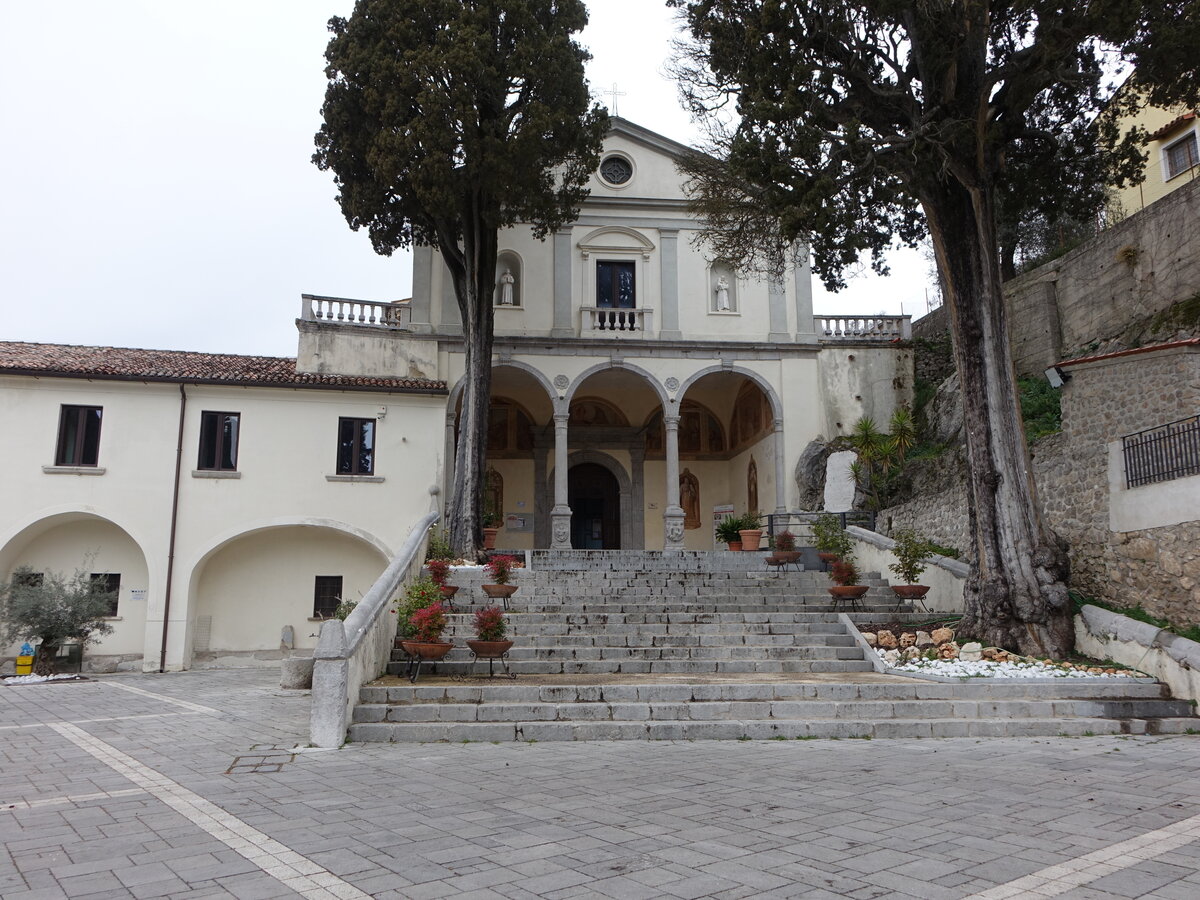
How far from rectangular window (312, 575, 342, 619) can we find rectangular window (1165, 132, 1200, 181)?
23006 mm

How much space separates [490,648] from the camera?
9828 millimetres

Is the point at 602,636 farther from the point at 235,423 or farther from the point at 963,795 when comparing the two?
the point at 235,423

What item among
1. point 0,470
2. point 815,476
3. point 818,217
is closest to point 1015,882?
point 818,217

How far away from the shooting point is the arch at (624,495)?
24.9 meters

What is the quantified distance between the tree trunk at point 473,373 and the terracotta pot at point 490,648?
742cm

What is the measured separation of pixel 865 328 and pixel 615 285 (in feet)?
22.7

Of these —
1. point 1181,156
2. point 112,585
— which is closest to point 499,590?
point 112,585

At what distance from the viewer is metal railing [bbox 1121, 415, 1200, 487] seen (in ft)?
31.6

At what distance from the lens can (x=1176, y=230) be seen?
1602 cm

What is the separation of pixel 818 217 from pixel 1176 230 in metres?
9.10

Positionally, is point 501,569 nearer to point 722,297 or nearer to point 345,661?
point 345,661

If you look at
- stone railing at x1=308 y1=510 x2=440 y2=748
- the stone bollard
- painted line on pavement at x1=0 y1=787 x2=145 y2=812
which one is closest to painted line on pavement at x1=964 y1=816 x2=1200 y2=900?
painted line on pavement at x1=0 y1=787 x2=145 y2=812

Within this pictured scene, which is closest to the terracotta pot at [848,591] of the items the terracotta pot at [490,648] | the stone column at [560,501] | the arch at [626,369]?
the terracotta pot at [490,648]

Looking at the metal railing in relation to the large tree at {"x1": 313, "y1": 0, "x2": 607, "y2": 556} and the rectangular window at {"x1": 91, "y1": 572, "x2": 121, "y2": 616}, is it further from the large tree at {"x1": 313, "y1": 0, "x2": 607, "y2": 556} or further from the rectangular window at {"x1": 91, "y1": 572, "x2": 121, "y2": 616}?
the rectangular window at {"x1": 91, "y1": 572, "x2": 121, "y2": 616}
